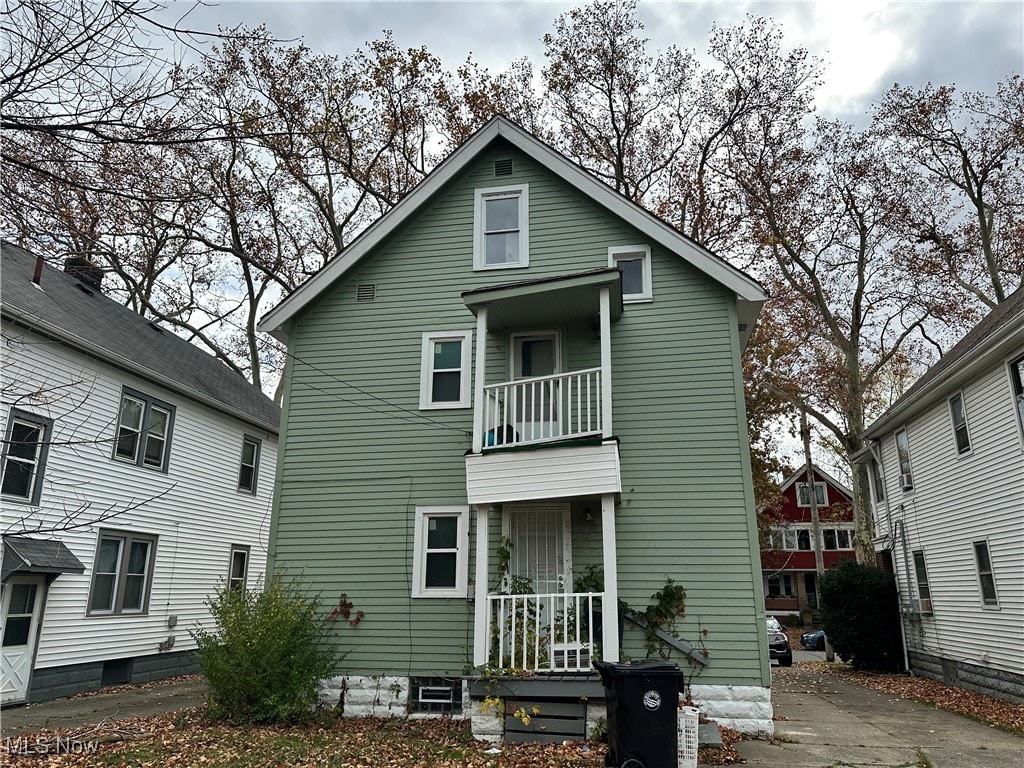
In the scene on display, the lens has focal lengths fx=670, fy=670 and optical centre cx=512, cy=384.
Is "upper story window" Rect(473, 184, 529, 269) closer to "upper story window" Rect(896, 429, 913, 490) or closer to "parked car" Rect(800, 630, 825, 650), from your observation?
"upper story window" Rect(896, 429, 913, 490)

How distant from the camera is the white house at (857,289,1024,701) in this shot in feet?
39.0

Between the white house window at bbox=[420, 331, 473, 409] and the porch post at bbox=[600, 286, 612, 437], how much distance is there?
2.67 meters

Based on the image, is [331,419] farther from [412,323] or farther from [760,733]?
[760,733]

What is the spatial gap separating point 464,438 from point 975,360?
9.52 meters

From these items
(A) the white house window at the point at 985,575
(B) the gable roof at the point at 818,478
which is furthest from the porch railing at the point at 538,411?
(B) the gable roof at the point at 818,478

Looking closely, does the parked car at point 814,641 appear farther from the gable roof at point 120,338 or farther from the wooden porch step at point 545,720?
the wooden porch step at point 545,720

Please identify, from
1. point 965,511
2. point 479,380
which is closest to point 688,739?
point 479,380

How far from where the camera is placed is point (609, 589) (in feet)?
30.3

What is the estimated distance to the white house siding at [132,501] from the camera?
12.4 m

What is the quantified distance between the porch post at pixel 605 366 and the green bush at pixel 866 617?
40.3ft

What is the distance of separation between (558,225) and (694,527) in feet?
19.2

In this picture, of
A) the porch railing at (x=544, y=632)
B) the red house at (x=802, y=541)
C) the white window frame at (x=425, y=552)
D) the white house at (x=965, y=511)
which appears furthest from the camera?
the red house at (x=802, y=541)

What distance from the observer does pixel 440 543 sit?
11086 mm

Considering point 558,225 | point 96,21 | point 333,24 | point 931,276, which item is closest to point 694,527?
point 558,225
